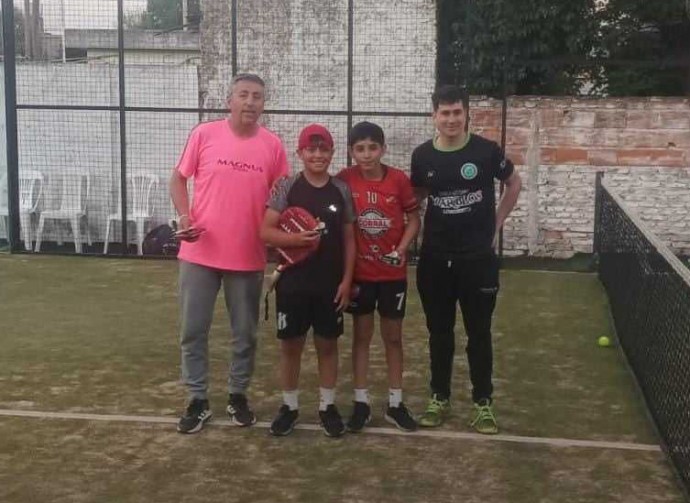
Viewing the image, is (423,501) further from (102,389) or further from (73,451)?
(102,389)

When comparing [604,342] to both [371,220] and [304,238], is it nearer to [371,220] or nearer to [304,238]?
[371,220]

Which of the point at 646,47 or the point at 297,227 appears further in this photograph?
the point at 646,47

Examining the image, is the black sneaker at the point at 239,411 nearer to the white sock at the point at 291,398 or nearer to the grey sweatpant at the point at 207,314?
the grey sweatpant at the point at 207,314

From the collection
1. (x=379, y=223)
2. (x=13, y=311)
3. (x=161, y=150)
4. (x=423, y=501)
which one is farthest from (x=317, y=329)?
(x=161, y=150)

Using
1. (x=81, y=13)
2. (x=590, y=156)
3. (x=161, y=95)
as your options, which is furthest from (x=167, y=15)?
(x=590, y=156)

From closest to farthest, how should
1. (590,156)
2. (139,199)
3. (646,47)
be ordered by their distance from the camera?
1. (590,156)
2. (139,199)
3. (646,47)

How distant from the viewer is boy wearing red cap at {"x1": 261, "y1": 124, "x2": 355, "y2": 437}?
14.6 ft

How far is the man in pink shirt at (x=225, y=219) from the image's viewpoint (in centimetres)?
457

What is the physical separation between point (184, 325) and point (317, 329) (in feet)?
2.16

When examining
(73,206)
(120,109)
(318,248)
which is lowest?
(73,206)

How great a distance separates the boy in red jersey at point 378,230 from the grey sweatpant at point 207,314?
51 cm

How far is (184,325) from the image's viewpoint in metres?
4.71

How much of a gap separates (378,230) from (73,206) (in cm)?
709

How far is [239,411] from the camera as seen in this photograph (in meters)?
4.88
